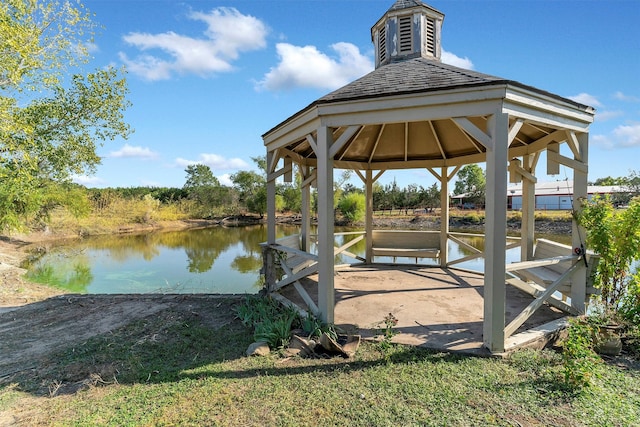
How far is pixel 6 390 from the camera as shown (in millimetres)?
3113

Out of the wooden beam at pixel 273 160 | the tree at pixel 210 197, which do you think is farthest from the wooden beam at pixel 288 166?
the tree at pixel 210 197

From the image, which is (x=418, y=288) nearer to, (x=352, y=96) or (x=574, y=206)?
(x=574, y=206)

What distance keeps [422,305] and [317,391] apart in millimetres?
2446

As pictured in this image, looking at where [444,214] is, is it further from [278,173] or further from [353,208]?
[353,208]

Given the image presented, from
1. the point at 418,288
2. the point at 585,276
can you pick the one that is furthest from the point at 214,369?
the point at 585,276

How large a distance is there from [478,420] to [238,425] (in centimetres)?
174

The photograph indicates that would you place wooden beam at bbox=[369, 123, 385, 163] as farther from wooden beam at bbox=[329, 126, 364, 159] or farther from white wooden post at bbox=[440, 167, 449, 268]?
wooden beam at bbox=[329, 126, 364, 159]

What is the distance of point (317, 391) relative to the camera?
110 inches

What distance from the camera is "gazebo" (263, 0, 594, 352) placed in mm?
3270

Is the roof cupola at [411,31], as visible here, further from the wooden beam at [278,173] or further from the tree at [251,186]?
the tree at [251,186]

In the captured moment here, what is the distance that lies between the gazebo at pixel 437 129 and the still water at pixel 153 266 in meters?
5.08

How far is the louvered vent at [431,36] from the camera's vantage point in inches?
235

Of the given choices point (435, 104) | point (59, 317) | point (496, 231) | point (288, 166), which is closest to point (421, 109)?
point (435, 104)

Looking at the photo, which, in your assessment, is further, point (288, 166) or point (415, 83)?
point (288, 166)
